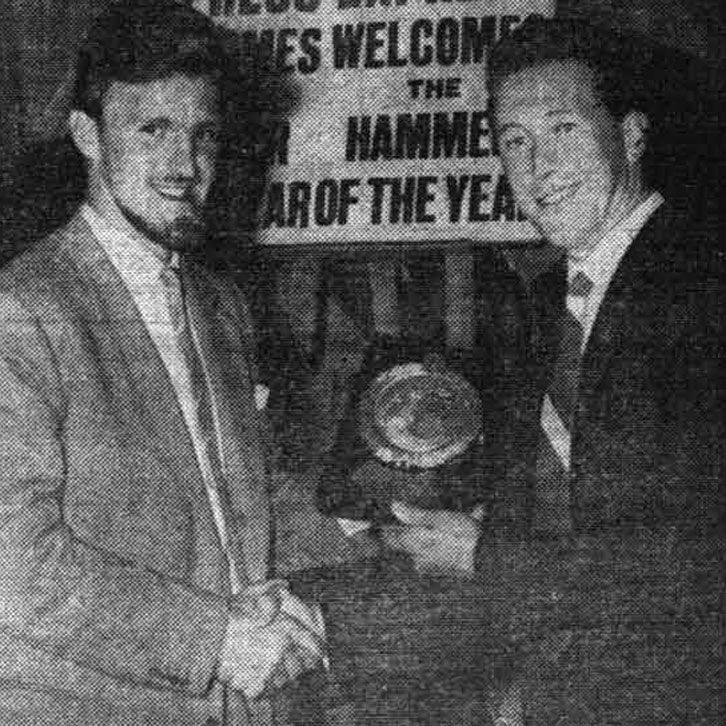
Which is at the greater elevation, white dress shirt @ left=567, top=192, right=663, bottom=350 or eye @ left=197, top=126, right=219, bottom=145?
eye @ left=197, top=126, right=219, bottom=145

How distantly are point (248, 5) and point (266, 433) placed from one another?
637 millimetres

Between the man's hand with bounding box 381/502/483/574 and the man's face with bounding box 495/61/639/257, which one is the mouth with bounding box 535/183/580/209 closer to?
the man's face with bounding box 495/61/639/257

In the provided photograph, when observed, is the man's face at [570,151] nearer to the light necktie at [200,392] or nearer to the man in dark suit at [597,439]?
the man in dark suit at [597,439]

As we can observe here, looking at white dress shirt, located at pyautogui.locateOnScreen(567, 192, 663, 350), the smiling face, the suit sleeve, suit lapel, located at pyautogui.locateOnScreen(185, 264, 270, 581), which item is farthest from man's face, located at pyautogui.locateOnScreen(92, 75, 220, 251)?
white dress shirt, located at pyautogui.locateOnScreen(567, 192, 663, 350)

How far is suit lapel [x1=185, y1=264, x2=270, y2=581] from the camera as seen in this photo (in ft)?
5.15

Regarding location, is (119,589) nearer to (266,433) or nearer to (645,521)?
(266,433)

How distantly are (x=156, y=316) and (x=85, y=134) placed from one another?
0.93ft

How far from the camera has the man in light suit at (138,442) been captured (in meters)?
1.46

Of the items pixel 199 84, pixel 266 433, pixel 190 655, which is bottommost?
pixel 190 655

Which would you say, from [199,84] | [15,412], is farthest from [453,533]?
[199,84]

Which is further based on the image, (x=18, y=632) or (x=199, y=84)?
(x=199, y=84)

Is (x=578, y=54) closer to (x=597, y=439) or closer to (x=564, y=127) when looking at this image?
(x=564, y=127)

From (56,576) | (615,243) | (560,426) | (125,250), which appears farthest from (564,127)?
(56,576)

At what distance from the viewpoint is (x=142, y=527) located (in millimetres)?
1500
